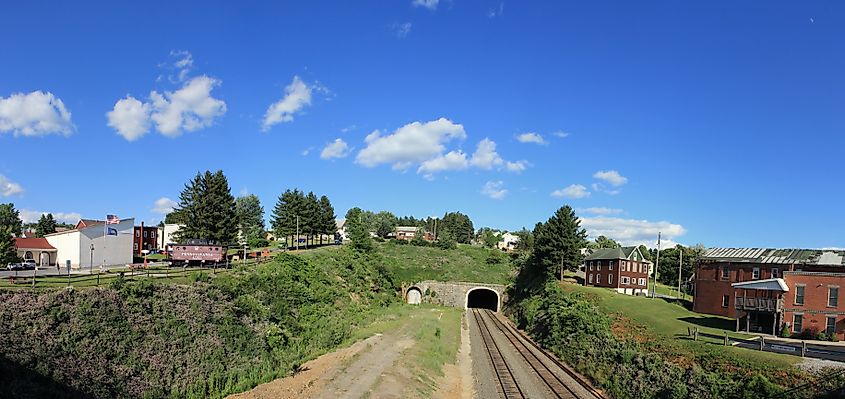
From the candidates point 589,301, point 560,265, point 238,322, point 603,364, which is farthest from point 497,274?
point 238,322

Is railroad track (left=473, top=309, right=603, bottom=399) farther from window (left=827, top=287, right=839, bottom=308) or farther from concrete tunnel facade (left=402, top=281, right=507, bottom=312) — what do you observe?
window (left=827, top=287, right=839, bottom=308)

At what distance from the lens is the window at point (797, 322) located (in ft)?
135

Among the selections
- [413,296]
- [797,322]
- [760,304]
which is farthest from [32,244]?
[797,322]

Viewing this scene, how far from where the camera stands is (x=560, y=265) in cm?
7500

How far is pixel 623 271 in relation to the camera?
244 ft

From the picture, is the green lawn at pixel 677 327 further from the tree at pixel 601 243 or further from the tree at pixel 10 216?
the tree at pixel 10 216

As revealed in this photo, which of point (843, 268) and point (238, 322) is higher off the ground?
point (843, 268)

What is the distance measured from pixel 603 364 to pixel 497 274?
5525 centimetres

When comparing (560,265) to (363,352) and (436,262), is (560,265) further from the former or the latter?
(363,352)

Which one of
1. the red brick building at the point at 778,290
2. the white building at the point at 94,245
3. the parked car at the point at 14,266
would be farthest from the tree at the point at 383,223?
the red brick building at the point at 778,290

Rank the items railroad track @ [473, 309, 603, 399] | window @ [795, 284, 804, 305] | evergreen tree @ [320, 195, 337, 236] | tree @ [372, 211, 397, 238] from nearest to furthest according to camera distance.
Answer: railroad track @ [473, 309, 603, 399] → window @ [795, 284, 804, 305] → evergreen tree @ [320, 195, 337, 236] → tree @ [372, 211, 397, 238]

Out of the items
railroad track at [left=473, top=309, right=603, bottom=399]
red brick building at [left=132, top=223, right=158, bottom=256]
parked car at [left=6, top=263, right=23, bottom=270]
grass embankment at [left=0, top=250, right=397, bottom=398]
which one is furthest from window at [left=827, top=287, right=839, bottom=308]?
red brick building at [left=132, top=223, right=158, bottom=256]

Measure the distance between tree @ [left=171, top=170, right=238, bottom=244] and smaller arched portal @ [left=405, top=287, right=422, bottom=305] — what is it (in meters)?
30.3

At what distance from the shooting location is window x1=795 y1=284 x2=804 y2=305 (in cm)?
4150
